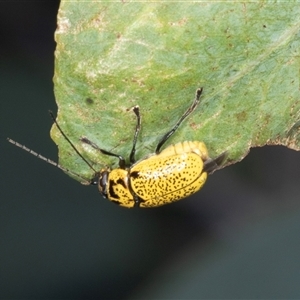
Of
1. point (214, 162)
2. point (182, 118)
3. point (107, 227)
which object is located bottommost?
point (214, 162)

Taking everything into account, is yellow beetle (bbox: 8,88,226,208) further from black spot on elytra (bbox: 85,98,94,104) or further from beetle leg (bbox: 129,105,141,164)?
black spot on elytra (bbox: 85,98,94,104)

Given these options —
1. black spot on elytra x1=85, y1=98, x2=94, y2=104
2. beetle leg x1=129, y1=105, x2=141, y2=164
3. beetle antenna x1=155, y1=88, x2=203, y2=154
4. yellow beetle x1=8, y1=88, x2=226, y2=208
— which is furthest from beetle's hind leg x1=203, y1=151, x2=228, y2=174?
black spot on elytra x1=85, y1=98, x2=94, y2=104

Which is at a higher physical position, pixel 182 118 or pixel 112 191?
pixel 112 191

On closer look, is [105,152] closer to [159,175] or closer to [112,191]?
[159,175]

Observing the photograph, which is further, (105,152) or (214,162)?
(214,162)

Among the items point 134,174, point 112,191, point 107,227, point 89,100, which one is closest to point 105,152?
point 89,100

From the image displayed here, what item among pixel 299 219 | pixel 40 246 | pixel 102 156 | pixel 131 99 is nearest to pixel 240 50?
pixel 131 99

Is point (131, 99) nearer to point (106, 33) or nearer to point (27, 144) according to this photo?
point (106, 33)
